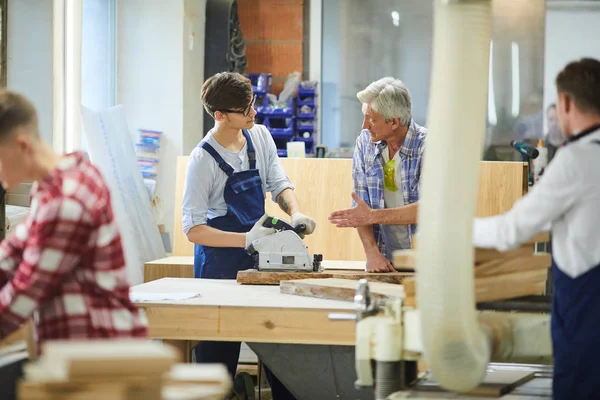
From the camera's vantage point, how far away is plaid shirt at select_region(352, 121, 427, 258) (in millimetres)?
4480

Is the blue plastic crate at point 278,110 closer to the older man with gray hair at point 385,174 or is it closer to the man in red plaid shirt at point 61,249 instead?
the older man with gray hair at point 385,174

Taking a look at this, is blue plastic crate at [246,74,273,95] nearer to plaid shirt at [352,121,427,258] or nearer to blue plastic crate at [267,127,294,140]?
blue plastic crate at [267,127,294,140]

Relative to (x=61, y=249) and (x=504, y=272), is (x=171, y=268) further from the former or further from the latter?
(x=61, y=249)

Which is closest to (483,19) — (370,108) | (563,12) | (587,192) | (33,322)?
(587,192)

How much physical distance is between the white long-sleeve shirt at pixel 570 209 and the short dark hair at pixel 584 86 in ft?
0.29

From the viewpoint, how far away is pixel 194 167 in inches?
176

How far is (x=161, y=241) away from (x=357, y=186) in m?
2.72

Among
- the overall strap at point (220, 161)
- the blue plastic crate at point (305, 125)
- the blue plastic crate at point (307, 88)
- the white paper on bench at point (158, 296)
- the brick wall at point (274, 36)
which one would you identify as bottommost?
the white paper on bench at point (158, 296)

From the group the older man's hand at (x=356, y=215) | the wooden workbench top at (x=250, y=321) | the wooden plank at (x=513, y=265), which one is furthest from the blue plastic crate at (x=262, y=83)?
the wooden plank at (x=513, y=265)

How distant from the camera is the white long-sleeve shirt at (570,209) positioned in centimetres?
239

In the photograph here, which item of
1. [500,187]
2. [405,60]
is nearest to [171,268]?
[500,187]

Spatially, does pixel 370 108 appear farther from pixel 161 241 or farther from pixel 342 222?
pixel 161 241

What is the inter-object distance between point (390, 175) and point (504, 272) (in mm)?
1836

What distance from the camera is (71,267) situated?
2.27 m
